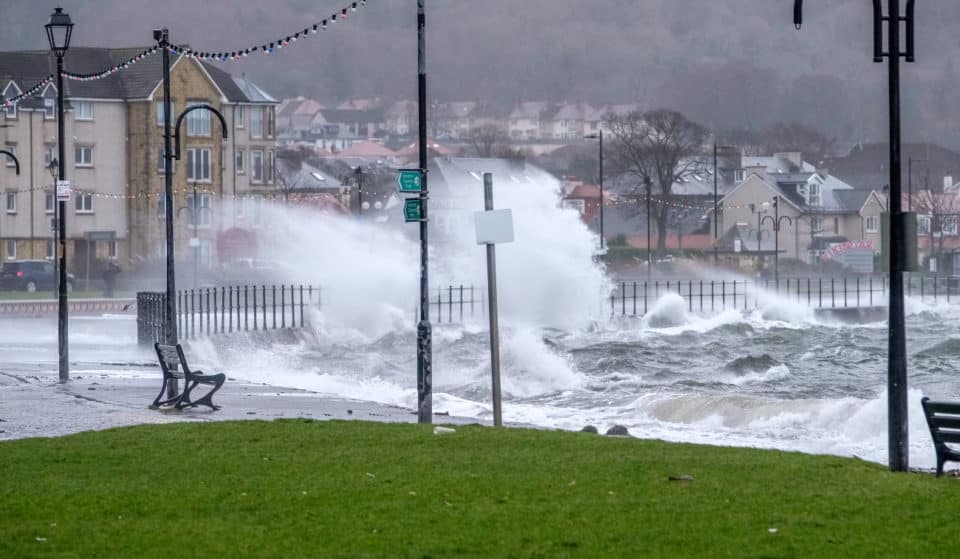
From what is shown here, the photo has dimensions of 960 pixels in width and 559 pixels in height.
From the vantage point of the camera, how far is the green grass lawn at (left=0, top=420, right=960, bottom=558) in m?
10.3

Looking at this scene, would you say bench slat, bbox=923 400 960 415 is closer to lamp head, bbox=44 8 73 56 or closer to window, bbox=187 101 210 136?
lamp head, bbox=44 8 73 56

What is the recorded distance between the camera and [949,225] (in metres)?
107

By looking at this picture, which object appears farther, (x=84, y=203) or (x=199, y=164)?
(x=199, y=164)

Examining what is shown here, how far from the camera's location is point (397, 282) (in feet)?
201

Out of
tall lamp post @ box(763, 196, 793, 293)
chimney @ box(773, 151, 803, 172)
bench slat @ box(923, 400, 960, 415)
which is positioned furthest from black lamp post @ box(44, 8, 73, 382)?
chimney @ box(773, 151, 803, 172)

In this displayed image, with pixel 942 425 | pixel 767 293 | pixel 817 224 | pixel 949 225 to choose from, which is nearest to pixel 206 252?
pixel 767 293

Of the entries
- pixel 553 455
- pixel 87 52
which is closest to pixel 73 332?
pixel 553 455

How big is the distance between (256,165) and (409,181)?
7255 cm

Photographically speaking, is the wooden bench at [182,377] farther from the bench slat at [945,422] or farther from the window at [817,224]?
the window at [817,224]

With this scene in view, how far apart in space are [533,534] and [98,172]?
252 feet

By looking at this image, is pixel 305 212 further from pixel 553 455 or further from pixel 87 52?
pixel 553 455

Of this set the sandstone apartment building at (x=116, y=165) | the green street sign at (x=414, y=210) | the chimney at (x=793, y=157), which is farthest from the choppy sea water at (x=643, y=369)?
the chimney at (x=793, y=157)

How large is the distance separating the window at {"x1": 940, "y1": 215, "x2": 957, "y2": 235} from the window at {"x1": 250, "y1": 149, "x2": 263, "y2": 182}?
144 feet

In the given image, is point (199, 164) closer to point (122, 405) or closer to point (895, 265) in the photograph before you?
point (122, 405)
